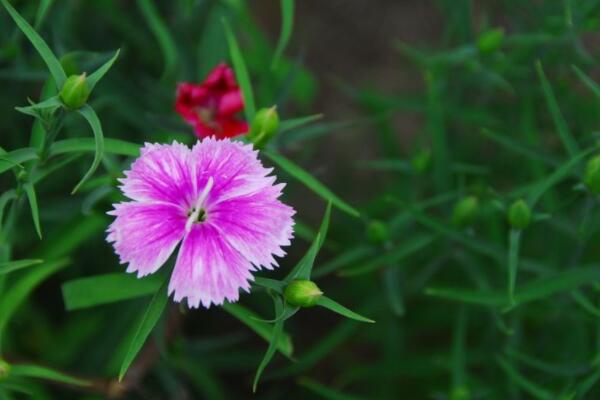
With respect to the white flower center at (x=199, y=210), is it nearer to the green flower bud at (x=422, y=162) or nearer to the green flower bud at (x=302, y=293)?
the green flower bud at (x=302, y=293)

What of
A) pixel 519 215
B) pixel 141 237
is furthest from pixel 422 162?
pixel 141 237

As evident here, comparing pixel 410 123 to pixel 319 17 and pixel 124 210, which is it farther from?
pixel 124 210

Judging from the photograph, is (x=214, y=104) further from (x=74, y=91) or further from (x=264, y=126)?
(x=74, y=91)

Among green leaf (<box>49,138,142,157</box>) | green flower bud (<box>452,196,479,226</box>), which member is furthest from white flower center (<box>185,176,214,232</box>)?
green flower bud (<box>452,196,479,226</box>)

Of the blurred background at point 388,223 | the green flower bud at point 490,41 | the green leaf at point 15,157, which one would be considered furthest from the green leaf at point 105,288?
the green flower bud at point 490,41

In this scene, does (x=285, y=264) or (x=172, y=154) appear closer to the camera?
(x=172, y=154)

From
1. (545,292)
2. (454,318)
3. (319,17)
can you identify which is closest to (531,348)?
(454,318)
